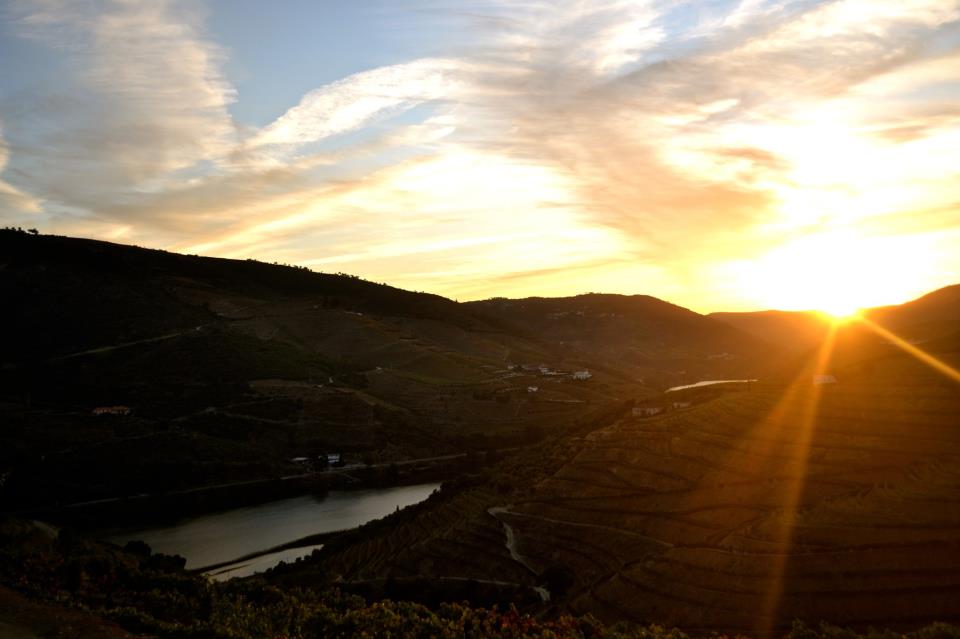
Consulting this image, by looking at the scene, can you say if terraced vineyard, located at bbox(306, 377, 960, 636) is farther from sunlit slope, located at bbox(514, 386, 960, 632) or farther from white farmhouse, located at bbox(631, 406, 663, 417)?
white farmhouse, located at bbox(631, 406, 663, 417)

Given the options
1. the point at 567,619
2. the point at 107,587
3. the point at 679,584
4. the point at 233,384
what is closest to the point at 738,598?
the point at 679,584

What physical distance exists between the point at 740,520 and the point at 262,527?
5313 centimetres

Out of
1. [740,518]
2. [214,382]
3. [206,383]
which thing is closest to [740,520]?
[740,518]

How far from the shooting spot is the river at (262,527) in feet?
227

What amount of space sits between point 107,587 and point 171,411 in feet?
283

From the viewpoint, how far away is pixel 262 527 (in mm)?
79312

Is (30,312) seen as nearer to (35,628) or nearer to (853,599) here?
(35,628)

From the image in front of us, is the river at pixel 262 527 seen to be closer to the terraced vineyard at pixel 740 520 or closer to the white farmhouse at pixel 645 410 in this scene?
the terraced vineyard at pixel 740 520

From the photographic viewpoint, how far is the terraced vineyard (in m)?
35.2

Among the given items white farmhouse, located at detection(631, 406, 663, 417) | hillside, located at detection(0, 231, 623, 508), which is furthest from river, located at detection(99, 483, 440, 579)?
white farmhouse, located at detection(631, 406, 663, 417)

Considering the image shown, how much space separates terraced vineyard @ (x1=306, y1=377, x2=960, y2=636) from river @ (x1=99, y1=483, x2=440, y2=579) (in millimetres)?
15097

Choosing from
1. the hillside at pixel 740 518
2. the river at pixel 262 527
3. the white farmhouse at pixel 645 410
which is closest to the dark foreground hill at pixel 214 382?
the river at pixel 262 527

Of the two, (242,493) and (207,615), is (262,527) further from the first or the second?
(207,615)

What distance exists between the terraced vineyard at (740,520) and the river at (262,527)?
1510 cm
